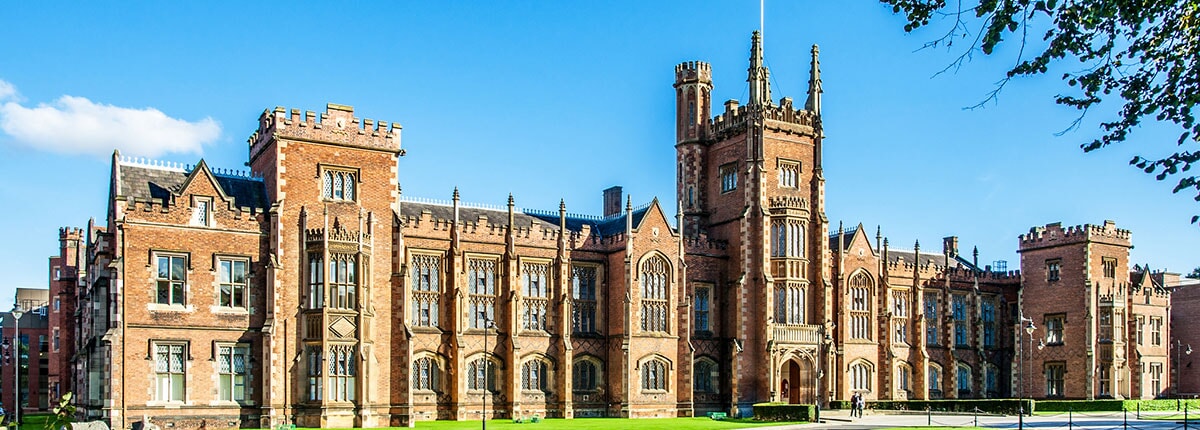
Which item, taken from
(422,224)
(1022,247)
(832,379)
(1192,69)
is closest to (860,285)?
(832,379)

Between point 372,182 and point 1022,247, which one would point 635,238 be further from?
point 1022,247

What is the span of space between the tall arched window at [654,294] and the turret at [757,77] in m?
9.99

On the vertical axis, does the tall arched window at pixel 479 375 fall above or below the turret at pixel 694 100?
below

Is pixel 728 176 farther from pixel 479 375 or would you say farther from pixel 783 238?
pixel 479 375

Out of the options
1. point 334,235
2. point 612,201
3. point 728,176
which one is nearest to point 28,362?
point 612,201

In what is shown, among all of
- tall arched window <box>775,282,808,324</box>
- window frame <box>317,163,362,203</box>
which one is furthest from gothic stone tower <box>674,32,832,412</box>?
window frame <box>317,163,362,203</box>

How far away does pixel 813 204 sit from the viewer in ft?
196

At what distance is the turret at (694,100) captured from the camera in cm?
6203

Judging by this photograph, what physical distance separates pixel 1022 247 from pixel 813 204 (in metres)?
18.4

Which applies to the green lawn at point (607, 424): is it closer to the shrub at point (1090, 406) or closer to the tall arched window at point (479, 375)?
the tall arched window at point (479, 375)

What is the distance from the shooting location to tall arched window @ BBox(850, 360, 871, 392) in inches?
2470

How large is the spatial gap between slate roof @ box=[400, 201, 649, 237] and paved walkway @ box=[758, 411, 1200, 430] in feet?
43.7

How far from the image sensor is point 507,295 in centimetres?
5281

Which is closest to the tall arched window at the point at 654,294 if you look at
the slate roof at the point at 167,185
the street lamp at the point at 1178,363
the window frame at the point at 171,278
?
the slate roof at the point at 167,185
